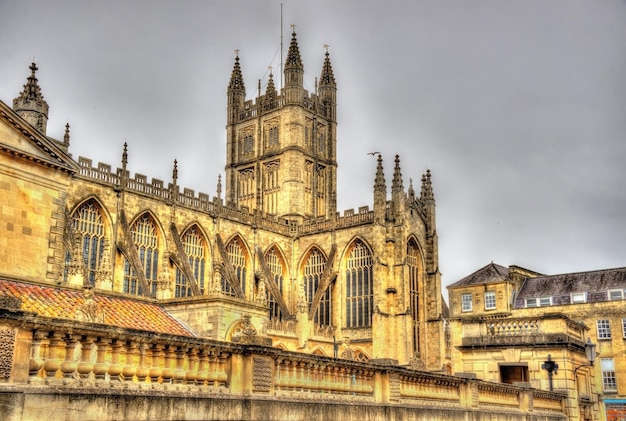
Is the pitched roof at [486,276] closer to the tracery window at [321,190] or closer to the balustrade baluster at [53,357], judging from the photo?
the tracery window at [321,190]

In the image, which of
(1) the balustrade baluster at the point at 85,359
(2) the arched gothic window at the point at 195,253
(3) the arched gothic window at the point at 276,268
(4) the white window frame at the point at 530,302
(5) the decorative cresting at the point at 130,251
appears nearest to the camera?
(1) the balustrade baluster at the point at 85,359

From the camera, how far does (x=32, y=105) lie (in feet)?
125

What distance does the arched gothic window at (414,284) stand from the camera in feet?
183

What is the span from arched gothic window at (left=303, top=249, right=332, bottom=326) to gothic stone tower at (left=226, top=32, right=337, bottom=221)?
473cm

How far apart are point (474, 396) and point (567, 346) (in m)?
6.61

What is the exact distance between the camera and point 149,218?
48.2 metres

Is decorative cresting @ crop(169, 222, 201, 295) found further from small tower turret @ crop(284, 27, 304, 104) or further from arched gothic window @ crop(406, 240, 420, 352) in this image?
small tower turret @ crop(284, 27, 304, 104)

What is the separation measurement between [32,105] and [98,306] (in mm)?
24407

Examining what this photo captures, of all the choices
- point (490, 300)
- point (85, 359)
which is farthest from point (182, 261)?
point (85, 359)

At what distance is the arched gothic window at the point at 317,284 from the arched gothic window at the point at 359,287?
1.83m

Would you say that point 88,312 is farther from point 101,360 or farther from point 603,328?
point 603,328

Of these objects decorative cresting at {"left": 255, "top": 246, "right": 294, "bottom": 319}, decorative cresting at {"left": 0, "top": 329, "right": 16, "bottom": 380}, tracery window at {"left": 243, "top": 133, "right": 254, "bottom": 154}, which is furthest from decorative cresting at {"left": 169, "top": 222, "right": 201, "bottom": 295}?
decorative cresting at {"left": 0, "top": 329, "right": 16, "bottom": 380}

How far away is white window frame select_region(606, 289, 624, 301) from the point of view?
54469 millimetres

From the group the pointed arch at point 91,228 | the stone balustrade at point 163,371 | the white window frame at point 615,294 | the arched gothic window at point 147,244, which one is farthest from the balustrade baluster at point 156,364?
the white window frame at point 615,294
